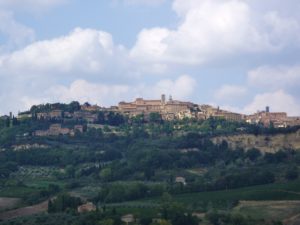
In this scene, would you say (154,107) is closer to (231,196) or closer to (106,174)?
(106,174)

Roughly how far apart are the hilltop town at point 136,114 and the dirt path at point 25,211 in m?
59.8

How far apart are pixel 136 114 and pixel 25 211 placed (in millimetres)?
75367

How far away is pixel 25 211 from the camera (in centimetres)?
6469

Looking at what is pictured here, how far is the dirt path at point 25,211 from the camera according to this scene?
62.7 metres

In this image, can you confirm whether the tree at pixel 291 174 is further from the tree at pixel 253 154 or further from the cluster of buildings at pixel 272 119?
the cluster of buildings at pixel 272 119

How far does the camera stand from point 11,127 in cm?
12575

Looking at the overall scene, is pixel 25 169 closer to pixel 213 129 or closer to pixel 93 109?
pixel 213 129

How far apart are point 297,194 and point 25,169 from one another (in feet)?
131

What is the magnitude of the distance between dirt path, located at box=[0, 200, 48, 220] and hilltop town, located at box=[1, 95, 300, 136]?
196 feet

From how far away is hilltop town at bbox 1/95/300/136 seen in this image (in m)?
133

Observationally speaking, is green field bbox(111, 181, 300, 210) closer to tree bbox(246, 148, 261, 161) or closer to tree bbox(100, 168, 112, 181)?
tree bbox(100, 168, 112, 181)

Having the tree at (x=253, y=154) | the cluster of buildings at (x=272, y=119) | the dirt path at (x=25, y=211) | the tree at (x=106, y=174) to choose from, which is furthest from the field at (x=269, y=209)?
the cluster of buildings at (x=272, y=119)

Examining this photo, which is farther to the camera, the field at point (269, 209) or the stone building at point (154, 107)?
the stone building at point (154, 107)

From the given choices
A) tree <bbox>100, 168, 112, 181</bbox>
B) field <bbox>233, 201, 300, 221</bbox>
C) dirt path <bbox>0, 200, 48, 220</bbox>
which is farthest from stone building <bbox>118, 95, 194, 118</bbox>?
field <bbox>233, 201, 300, 221</bbox>
